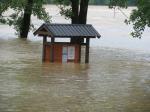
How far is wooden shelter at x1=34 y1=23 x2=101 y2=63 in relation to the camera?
19281mm


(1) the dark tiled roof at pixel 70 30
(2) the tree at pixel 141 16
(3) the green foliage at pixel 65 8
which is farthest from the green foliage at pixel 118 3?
(1) the dark tiled roof at pixel 70 30

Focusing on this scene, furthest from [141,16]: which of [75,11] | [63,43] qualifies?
[75,11]

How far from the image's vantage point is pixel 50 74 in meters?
16.3

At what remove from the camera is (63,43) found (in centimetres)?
1975

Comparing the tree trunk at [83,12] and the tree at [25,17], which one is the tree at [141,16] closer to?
the tree trunk at [83,12]

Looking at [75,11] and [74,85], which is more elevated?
[74,85]

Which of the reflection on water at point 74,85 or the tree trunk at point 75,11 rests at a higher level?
the reflection on water at point 74,85

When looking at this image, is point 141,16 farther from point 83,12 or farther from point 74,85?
point 83,12

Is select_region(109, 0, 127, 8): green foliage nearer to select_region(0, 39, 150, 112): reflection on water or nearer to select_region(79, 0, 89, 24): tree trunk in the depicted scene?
select_region(79, 0, 89, 24): tree trunk

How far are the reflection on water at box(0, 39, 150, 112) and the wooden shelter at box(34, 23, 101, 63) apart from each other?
1.87 ft

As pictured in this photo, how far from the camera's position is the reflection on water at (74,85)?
1122 centimetres

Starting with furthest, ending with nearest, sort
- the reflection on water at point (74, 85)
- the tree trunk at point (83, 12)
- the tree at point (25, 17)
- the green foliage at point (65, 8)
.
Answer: the tree at point (25, 17), the green foliage at point (65, 8), the tree trunk at point (83, 12), the reflection on water at point (74, 85)

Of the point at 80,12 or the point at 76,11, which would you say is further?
the point at 76,11

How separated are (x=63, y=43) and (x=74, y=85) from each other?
570cm
